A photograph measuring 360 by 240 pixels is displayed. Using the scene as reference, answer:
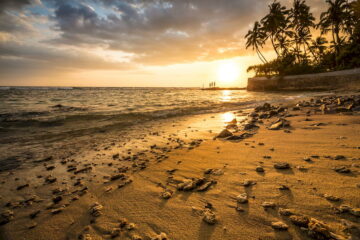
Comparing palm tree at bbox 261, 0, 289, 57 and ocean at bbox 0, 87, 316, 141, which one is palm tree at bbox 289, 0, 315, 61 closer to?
palm tree at bbox 261, 0, 289, 57

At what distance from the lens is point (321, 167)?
254cm

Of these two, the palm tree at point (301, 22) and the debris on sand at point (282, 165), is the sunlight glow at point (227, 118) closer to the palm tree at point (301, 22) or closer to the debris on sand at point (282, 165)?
the debris on sand at point (282, 165)

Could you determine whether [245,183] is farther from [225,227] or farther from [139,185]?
[139,185]

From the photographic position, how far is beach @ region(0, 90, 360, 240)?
1.68 m

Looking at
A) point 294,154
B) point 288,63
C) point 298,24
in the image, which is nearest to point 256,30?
point 298,24

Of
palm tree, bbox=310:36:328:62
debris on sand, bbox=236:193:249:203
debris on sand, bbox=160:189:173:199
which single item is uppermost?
palm tree, bbox=310:36:328:62

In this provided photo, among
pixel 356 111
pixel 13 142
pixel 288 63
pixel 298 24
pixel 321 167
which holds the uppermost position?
pixel 298 24

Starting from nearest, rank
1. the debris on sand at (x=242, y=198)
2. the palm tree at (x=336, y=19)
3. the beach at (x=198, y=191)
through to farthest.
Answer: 1. the beach at (x=198, y=191)
2. the debris on sand at (x=242, y=198)
3. the palm tree at (x=336, y=19)

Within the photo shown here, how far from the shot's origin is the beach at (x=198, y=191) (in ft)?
5.52

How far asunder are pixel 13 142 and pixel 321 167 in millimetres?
9304

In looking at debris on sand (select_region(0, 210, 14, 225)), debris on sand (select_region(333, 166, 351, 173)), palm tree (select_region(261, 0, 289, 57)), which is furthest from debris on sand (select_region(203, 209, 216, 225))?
palm tree (select_region(261, 0, 289, 57))

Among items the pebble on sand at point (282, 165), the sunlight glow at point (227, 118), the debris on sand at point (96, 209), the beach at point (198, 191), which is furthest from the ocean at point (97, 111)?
the pebble on sand at point (282, 165)

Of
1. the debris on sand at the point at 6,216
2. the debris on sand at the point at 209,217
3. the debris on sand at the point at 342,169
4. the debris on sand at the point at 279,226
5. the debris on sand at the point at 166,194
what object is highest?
the debris on sand at the point at 342,169

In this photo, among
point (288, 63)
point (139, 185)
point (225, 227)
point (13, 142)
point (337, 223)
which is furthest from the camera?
point (288, 63)
